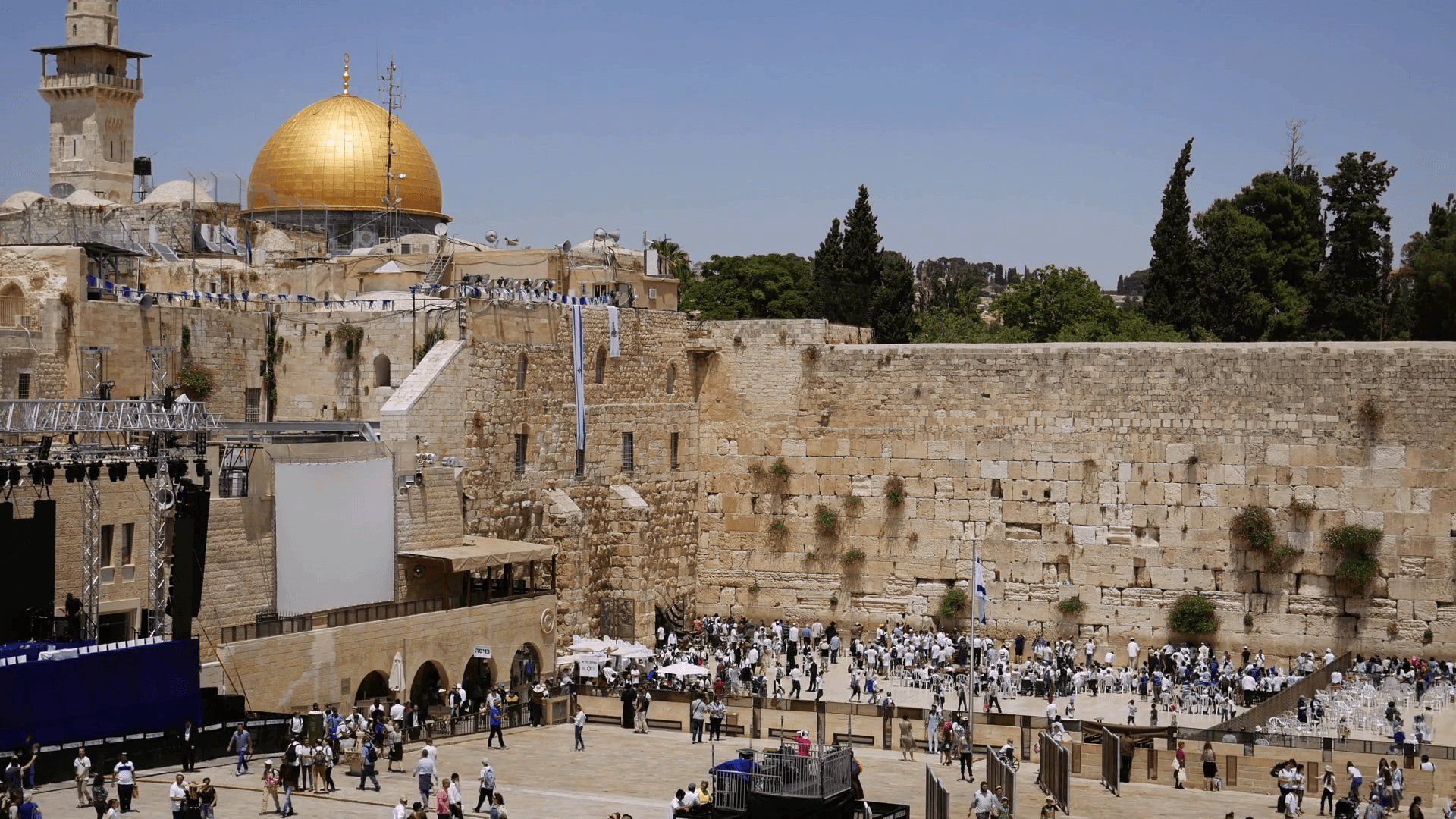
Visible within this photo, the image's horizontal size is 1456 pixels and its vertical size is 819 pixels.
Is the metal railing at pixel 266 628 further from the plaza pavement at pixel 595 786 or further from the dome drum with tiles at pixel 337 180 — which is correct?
the dome drum with tiles at pixel 337 180

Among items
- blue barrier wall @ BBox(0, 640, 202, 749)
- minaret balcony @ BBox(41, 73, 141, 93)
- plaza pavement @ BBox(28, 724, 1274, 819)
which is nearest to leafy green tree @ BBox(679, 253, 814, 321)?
minaret balcony @ BBox(41, 73, 141, 93)

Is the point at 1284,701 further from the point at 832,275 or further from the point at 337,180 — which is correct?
the point at 337,180

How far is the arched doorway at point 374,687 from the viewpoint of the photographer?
24417 millimetres

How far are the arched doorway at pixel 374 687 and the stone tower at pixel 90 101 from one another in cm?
1926

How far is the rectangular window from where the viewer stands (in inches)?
886

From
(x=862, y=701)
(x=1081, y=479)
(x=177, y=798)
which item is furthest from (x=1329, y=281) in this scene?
(x=177, y=798)

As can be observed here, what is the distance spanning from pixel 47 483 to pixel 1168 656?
1726cm

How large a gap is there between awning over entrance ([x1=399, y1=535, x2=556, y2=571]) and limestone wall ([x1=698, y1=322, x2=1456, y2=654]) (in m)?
5.51

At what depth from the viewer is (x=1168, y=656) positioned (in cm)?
2867

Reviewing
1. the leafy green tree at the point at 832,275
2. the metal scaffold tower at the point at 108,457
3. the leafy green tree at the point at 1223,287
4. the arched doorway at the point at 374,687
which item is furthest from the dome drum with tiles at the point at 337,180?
the leafy green tree at the point at 1223,287

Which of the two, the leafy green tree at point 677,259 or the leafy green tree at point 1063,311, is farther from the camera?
the leafy green tree at point 677,259

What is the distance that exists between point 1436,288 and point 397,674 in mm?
22551

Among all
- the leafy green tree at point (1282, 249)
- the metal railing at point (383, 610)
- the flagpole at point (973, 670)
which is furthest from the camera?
the leafy green tree at point (1282, 249)

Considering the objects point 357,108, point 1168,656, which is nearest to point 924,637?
point 1168,656
